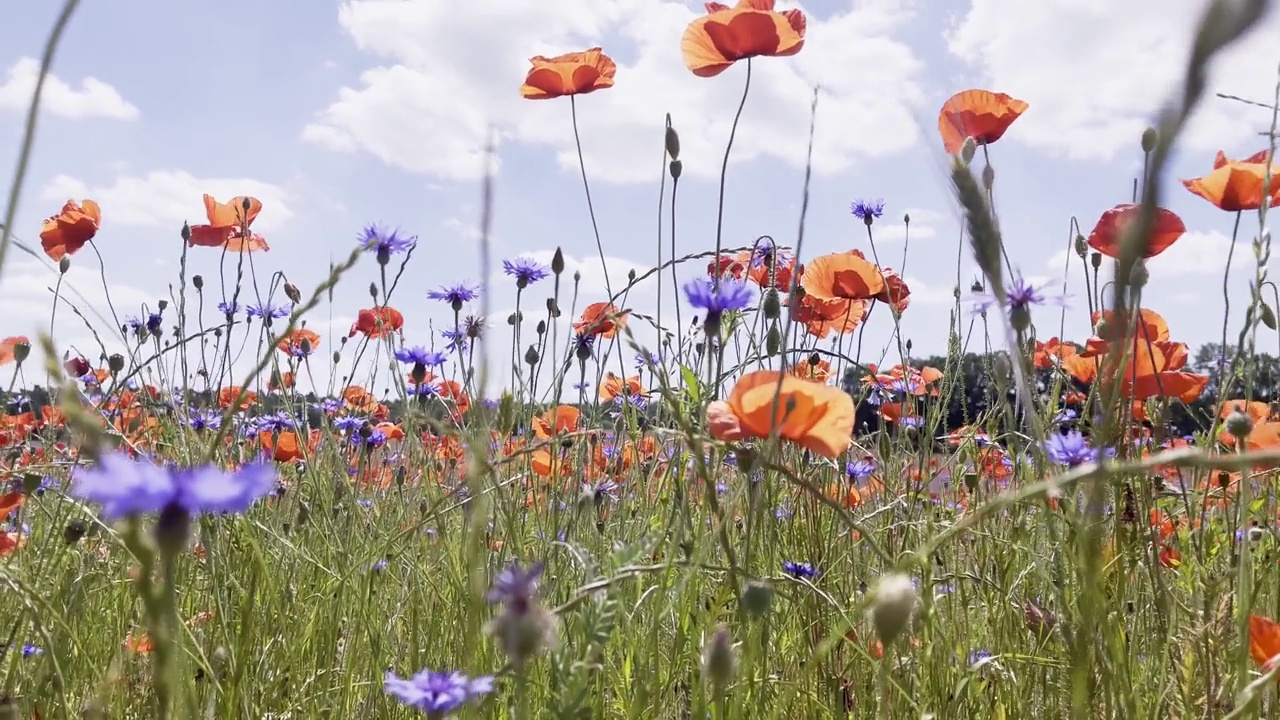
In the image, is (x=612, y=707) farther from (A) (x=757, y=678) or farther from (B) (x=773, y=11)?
(B) (x=773, y=11)

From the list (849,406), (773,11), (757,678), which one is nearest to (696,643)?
(757,678)

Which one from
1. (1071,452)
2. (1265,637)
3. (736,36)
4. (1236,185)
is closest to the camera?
(1265,637)

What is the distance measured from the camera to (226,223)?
8.02 feet

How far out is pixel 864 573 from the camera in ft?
7.35

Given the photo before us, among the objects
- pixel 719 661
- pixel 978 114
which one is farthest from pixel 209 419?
pixel 719 661

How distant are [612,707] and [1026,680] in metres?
0.66

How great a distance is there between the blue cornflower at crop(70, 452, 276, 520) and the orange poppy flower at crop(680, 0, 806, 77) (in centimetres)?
159

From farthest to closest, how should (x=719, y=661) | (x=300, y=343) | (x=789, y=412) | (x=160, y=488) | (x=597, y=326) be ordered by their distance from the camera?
(x=300, y=343)
(x=597, y=326)
(x=789, y=412)
(x=719, y=661)
(x=160, y=488)

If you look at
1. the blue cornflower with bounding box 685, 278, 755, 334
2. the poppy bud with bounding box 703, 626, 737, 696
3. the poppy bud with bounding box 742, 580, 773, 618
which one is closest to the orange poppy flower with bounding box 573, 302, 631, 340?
the blue cornflower with bounding box 685, 278, 755, 334

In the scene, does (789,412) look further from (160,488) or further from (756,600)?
(160,488)


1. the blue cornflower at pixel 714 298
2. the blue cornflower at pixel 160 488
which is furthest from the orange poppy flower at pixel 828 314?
the blue cornflower at pixel 160 488

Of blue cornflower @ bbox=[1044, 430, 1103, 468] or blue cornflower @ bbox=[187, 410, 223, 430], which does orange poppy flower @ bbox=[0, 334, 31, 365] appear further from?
blue cornflower @ bbox=[1044, 430, 1103, 468]

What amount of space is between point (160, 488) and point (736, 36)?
1.65 m

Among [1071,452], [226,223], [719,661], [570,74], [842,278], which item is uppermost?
[570,74]
